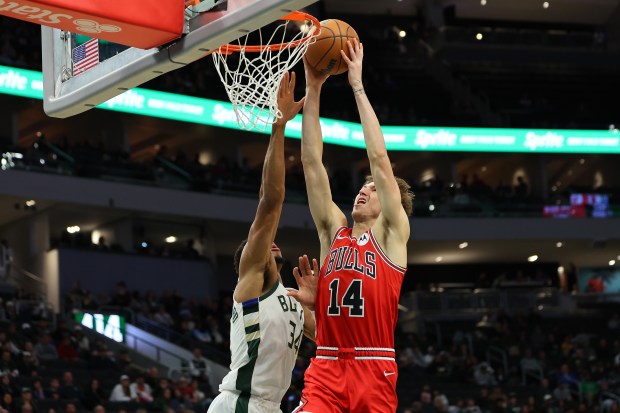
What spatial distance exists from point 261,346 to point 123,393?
391 inches

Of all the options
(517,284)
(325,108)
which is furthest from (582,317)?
(325,108)

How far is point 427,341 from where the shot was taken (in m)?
26.4

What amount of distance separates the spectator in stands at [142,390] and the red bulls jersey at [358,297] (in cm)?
1032

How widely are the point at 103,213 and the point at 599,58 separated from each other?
1957 cm

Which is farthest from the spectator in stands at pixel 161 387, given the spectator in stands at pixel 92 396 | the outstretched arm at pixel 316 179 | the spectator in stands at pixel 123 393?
the outstretched arm at pixel 316 179

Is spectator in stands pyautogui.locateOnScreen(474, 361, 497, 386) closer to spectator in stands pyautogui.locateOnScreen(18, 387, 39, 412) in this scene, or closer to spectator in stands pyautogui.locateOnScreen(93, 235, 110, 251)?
spectator in stands pyautogui.locateOnScreen(93, 235, 110, 251)

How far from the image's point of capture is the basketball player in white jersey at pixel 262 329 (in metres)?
6.71

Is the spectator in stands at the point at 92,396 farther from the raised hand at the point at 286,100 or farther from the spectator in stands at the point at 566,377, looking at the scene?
the spectator in stands at the point at 566,377

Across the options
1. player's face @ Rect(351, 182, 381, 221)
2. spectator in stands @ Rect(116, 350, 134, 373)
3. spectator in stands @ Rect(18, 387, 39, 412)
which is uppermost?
player's face @ Rect(351, 182, 381, 221)

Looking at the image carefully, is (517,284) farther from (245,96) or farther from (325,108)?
(245,96)

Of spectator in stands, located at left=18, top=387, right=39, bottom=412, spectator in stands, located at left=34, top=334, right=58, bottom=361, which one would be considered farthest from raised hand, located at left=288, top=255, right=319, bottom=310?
spectator in stands, located at left=34, top=334, right=58, bottom=361

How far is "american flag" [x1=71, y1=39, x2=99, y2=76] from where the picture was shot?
20.9 feet

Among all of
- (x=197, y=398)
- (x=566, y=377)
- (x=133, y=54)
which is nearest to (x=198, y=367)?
(x=197, y=398)

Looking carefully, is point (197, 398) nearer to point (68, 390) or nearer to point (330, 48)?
point (68, 390)
